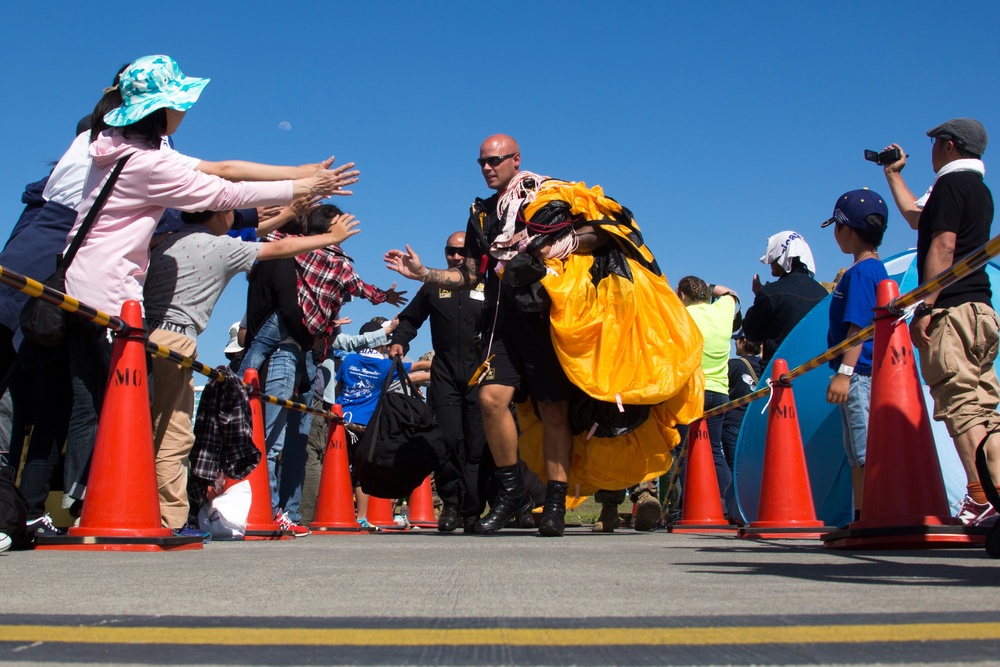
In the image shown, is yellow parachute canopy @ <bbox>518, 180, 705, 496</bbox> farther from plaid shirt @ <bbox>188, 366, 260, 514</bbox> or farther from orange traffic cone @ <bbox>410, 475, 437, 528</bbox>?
orange traffic cone @ <bbox>410, 475, 437, 528</bbox>

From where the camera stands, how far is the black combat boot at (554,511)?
245 inches

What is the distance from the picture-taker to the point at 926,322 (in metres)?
4.86

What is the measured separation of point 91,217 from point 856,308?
4033 millimetres

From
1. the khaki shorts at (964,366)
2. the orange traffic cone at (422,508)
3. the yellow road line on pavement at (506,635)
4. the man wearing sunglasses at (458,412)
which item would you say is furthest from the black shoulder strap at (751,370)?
the yellow road line on pavement at (506,635)

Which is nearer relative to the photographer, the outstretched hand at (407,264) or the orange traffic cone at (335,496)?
the outstretched hand at (407,264)

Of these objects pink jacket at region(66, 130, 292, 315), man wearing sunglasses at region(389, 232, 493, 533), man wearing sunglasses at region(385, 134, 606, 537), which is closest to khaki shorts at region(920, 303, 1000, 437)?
man wearing sunglasses at region(385, 134, 606, 537)

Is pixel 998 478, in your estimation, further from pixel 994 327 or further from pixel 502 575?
pixel 502 575

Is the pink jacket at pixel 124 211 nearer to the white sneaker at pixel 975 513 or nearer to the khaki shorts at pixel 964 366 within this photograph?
the khaki shorts at pixel 964 366

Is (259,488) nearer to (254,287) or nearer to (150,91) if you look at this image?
(254,287)

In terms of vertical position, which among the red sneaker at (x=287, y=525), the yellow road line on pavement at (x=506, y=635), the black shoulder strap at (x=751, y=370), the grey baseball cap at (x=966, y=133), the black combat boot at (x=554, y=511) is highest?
the grey baseball cap at (x=966, y=133)

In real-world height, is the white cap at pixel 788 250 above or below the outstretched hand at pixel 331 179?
above

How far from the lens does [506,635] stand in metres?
1.87

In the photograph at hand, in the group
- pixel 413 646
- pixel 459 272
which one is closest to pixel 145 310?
pixel 459 272

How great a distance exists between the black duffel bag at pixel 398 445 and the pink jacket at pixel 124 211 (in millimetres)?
3009
